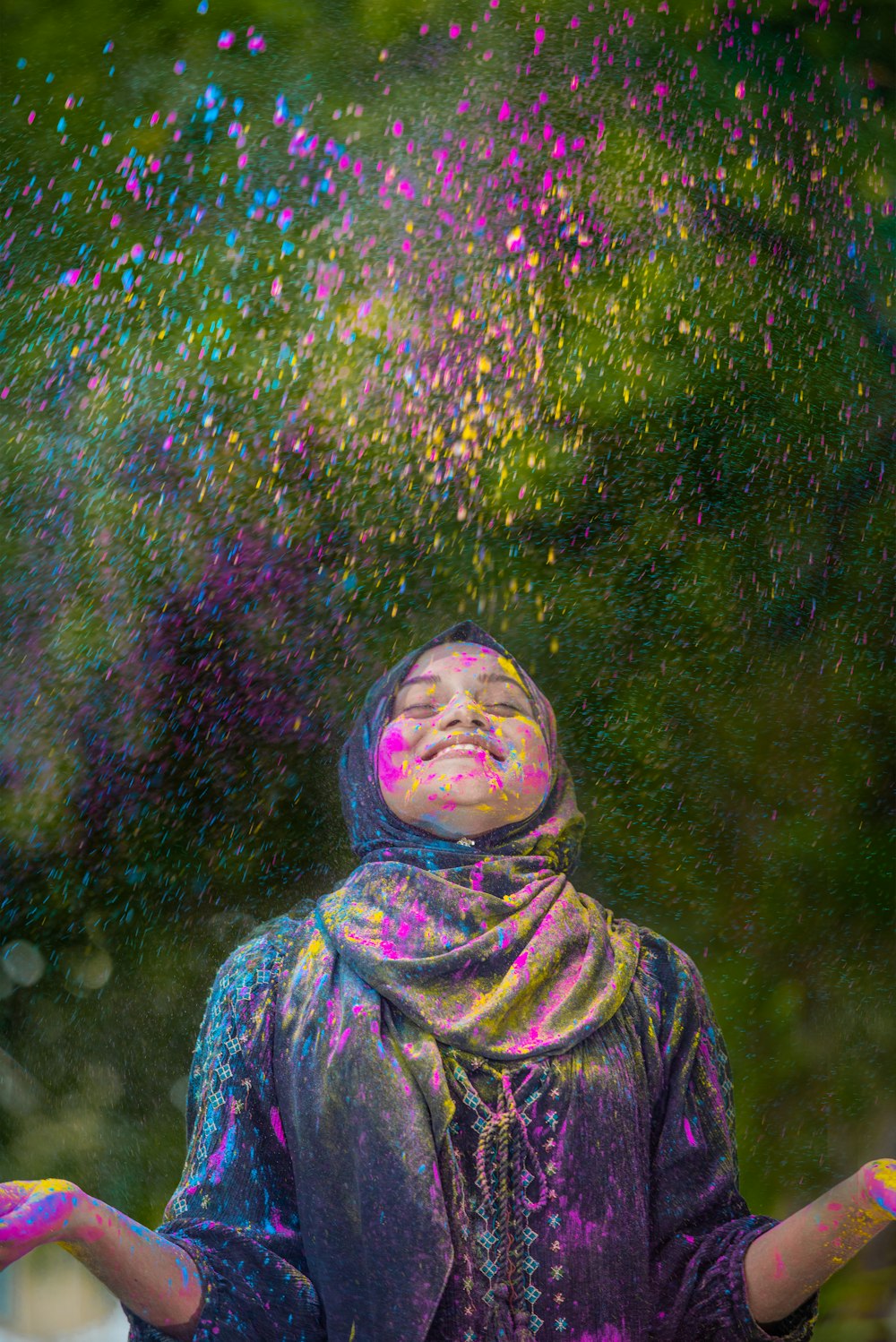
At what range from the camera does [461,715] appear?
220cm

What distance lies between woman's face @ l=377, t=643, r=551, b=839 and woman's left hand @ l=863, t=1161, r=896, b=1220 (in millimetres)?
730

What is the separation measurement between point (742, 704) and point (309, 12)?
A: 6.81ft

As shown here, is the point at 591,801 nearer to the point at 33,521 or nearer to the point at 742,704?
the point at 742,704

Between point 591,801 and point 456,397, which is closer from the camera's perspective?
point 591,801

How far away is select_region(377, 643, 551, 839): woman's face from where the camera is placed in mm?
2117

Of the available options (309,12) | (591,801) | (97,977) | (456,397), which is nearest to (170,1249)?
(97,977)

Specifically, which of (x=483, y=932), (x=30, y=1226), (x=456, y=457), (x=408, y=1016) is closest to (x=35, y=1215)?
(x=30, y=1226)

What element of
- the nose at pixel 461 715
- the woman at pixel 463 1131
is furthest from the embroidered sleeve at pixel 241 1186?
the nose at pixel 461 715

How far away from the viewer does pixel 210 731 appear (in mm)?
3414

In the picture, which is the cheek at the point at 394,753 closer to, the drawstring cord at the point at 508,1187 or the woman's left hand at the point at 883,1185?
the drawstring cord at the point at 508,1187

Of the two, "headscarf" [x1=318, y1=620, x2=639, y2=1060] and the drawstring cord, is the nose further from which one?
the drawstring cord

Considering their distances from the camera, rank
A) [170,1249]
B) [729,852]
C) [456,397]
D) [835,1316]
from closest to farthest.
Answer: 1. [170,1249]
2. [835,1316]
3. [729,852]
4. [456,397]

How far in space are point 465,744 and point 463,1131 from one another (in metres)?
0.58

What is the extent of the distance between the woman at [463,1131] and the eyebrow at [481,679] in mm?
121
